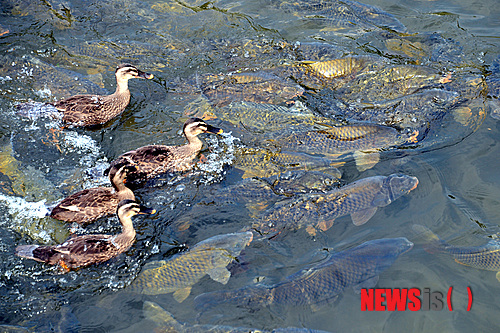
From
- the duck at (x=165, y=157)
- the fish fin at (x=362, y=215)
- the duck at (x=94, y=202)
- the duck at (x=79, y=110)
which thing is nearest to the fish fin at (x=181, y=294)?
the duck at (x=94, y=202)

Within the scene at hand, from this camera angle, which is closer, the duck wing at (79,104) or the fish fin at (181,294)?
the fish fin at (181,294)

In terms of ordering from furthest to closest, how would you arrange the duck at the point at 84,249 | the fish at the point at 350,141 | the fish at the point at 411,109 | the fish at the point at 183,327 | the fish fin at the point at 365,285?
the fish at the point at 411,109 < the fish at the point at 350,141 < the duck at the point at 84,249 < the fish fin at the point at 365,285 < the fish at the point at 183,327

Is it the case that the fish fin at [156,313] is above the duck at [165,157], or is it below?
below

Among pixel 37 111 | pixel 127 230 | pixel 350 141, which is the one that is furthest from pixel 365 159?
pixel 37 111

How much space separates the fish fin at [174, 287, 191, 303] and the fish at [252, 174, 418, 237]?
3.91ft

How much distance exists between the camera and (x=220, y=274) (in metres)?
4.95

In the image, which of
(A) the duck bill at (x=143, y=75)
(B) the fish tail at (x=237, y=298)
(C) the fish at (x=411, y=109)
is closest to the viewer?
(B) the fish tail at (x=237, y=298)

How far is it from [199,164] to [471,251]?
405 centimetres

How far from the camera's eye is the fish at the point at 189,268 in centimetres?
485

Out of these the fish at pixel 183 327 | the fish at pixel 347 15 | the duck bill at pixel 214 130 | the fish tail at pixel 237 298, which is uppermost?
the fish at pixel 347 15

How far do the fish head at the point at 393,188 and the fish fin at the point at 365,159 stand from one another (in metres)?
0.46

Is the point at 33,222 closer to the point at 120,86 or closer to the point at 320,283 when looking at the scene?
the point at 120,86

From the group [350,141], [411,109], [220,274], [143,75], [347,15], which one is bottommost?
[220,274]

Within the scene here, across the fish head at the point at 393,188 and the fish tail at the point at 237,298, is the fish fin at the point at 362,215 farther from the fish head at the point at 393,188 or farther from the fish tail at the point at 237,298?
the fish tail at the point at 237,298
